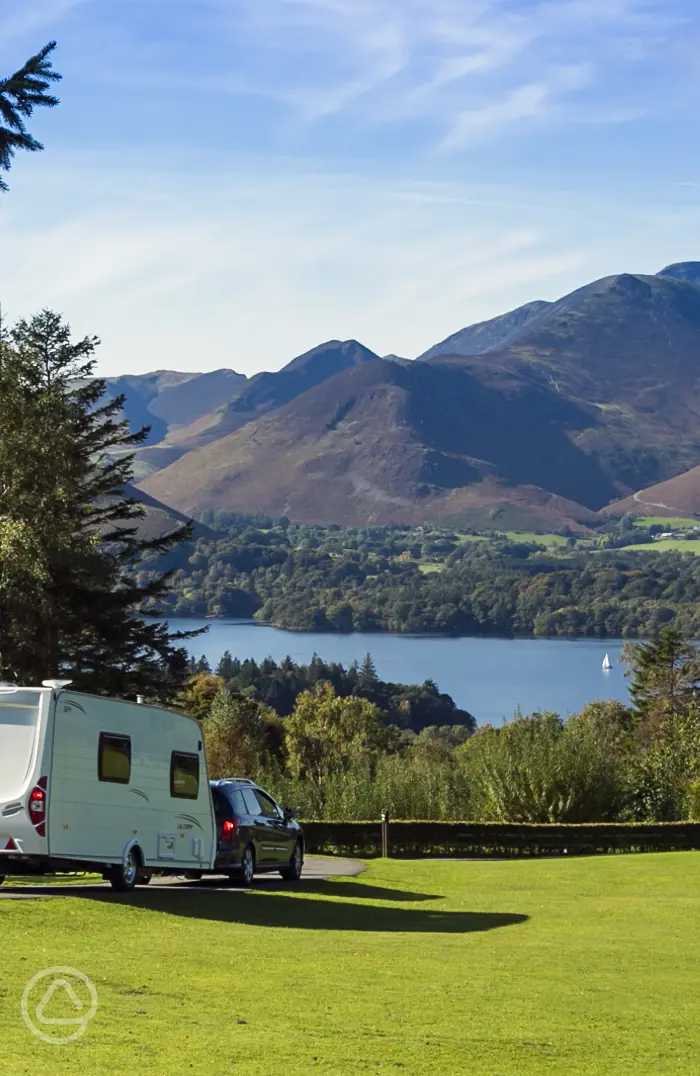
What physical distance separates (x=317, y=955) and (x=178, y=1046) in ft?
15.5

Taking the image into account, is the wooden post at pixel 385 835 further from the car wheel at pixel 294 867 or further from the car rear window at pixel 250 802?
the car rear window at pixel 250 802

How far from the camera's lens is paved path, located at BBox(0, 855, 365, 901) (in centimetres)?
1861

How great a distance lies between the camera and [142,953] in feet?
43.1

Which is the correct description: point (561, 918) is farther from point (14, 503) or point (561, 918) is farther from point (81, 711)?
point (14, 503)

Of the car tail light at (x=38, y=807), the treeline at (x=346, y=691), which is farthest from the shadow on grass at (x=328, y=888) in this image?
the treeline at (x=346, y=691)

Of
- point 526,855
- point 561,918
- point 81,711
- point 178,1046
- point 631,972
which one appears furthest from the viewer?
point 526,855

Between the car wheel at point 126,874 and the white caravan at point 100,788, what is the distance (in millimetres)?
12

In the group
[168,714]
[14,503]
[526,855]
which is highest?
[14,503]

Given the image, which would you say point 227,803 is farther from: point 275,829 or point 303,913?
point 303,913

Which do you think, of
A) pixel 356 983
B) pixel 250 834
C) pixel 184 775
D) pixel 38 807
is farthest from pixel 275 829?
pixel 356 983

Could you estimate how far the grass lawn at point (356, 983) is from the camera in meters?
9.31

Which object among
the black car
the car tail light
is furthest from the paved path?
the car tail light

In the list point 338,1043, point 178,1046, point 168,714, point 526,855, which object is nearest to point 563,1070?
point 338,1043

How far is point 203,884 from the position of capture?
22281mm
